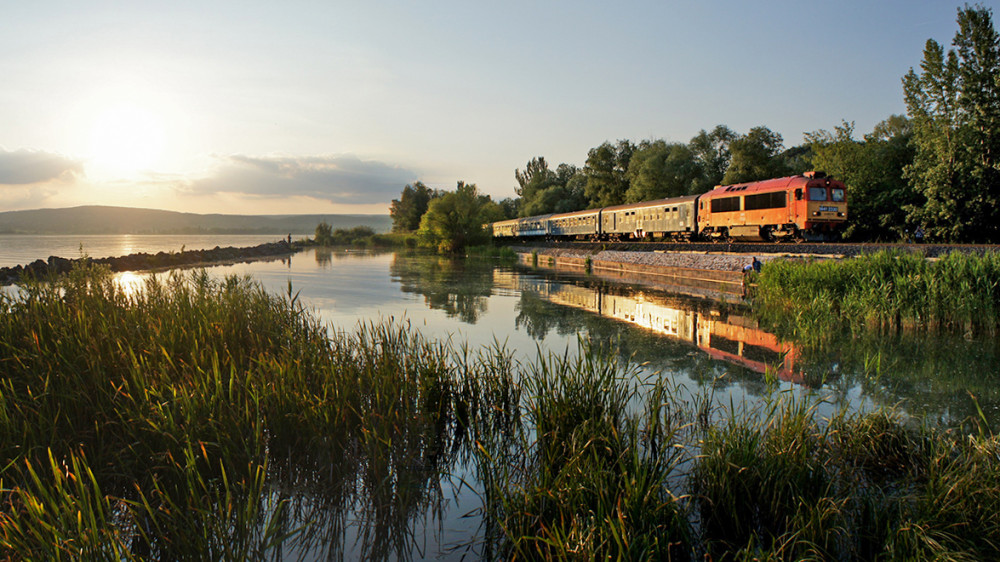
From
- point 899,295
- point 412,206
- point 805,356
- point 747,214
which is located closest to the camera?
point 805,356

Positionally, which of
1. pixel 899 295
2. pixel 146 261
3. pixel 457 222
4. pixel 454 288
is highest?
pixel 457 222

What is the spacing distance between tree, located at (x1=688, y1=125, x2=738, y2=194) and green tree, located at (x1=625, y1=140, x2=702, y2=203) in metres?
0.50

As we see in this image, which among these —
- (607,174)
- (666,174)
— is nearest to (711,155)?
(666,174)

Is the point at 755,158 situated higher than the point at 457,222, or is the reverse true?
the point at 755,158

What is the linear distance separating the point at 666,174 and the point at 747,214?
2899 centimetres

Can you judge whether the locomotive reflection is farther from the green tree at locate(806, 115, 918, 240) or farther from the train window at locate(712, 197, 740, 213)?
the green tree at locate(806, 115, 918, 240)

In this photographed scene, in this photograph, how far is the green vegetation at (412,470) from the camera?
2850mm

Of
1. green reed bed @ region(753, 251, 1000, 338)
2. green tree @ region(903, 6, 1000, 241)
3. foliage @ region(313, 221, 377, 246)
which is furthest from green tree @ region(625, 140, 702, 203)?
green reed bed @ region(753, 251, 1000, 338)

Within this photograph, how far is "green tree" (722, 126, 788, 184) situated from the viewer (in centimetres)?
Answer: 4169

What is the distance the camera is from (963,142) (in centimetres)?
2442

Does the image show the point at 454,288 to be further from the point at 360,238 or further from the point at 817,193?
the point at 360,238

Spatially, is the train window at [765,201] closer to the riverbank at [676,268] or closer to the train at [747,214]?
the train at [747,214]

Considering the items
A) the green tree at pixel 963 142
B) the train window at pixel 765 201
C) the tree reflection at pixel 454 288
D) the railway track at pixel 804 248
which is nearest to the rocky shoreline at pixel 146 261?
the tree reflection at pixel 454 288

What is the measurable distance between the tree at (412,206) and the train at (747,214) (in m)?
48.9
